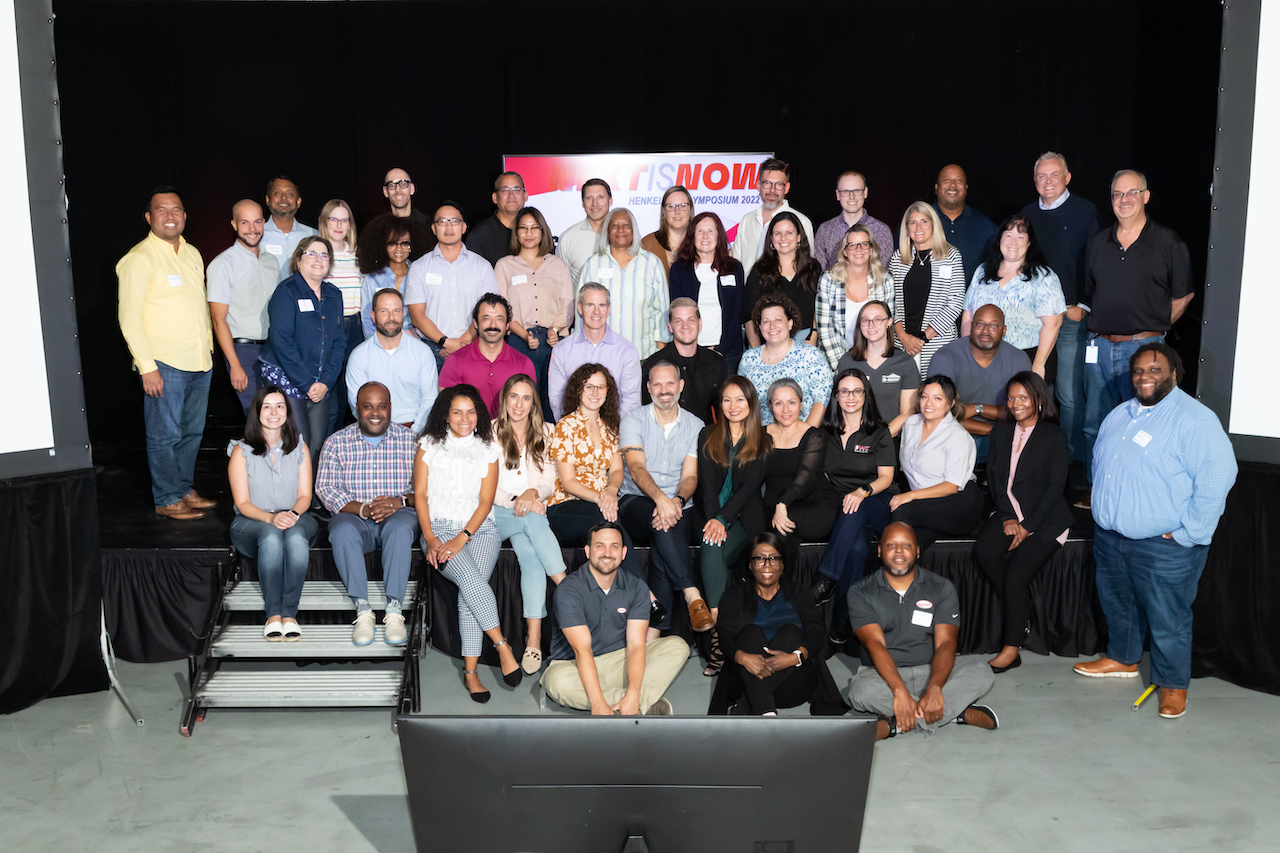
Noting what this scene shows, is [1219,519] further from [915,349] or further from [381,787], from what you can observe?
[381,787]

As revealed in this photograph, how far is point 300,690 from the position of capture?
4.10 meters

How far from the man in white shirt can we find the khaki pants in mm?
→ 2270

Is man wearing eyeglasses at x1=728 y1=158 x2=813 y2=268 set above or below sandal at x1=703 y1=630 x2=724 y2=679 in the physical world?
above

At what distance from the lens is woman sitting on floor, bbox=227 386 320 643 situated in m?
4.33

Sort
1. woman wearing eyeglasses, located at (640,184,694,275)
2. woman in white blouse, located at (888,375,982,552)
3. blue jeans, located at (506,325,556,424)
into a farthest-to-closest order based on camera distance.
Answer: woman wearing eyeglasses, located at (640,184,694,275), blue jeans, located at (506,325,556,424), woman in white blouse, located at (888,375,982,552)

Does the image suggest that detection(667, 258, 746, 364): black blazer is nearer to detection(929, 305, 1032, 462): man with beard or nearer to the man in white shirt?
the man in white shirt

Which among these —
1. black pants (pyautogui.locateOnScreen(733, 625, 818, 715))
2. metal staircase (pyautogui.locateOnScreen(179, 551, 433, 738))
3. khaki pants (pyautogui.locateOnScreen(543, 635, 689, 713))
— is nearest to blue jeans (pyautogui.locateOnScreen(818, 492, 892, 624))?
black pants (pyautogui.locateOnScreen(733, 625, 818, 715))

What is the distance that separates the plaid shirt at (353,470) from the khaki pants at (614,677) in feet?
3.76

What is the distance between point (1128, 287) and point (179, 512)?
457cm

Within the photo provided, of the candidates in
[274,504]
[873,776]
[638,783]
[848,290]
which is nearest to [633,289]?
[848,290]

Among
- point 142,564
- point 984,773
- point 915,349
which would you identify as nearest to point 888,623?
point 984,773

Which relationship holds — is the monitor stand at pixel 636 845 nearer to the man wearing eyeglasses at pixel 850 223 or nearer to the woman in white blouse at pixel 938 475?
the woman in white blouse at pixel 938 475

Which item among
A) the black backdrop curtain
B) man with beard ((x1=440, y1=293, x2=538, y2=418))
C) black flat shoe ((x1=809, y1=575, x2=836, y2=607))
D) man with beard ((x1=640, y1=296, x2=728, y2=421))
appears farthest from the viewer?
man with beard ((x1=640, y1=296, x2=728, y2=421))

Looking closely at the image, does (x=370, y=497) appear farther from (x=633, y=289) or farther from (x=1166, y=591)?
(x=1166, y=591)
